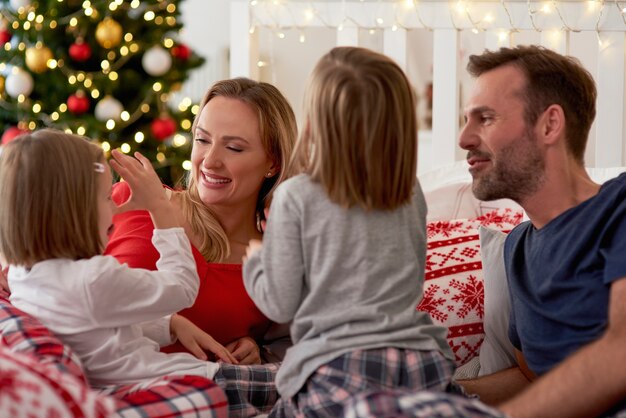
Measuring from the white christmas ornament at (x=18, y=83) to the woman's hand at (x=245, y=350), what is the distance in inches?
99.4

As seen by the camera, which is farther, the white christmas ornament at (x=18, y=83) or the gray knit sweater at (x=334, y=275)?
the white christmas ornament at (x=18, y=83)

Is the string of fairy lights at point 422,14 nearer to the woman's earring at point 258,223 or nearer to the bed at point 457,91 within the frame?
the bed at point 457,91

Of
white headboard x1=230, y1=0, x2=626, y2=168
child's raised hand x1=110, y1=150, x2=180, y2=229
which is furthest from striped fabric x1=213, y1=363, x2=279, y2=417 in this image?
white headboard x1=230, y1=0, x2=626, y2=168

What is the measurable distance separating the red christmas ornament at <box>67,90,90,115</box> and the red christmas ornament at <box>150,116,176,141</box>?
35cm

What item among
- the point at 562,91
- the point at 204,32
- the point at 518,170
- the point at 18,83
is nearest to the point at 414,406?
the point at 518,170

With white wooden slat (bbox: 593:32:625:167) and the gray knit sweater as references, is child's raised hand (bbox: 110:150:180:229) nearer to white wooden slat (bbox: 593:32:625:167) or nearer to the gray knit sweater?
the gray knit sweater

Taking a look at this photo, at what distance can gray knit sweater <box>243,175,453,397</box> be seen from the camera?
1.39 m

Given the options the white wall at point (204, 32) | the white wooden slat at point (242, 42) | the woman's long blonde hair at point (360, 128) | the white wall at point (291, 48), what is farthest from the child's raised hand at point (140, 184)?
the white wall at point (204, 32)

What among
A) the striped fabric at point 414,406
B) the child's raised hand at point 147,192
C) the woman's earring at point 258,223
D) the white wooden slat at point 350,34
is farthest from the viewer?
the white wooden slat at point 350,34

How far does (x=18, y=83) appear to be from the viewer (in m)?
4.03

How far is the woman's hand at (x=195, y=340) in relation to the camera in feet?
5.87

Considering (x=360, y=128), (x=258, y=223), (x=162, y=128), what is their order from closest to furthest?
(x=360, y=128)
(x=258, y=223)
(x=162, y=128)

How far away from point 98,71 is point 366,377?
3.32 meters

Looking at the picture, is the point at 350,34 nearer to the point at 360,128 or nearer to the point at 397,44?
the point at 397,44
